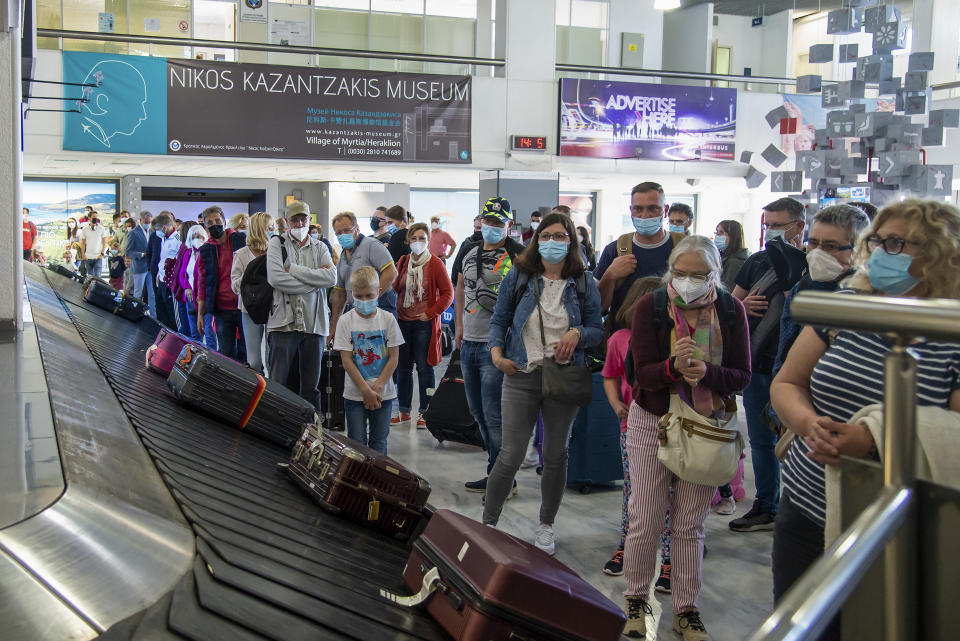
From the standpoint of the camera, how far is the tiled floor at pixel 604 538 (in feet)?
11.1

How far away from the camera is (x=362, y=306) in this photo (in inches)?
187

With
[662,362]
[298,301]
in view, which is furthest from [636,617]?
[298,301]

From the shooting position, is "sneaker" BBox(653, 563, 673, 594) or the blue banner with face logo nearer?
"sneaker" BBox(653, 563, 673, 594)

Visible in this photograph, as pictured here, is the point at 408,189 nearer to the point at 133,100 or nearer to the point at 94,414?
the point at 133,100

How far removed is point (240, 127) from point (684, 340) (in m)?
11.6

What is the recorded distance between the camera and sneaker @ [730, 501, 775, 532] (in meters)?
4.38

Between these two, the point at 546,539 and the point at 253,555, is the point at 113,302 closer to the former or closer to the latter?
the point at 546,539

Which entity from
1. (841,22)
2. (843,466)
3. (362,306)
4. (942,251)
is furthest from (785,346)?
(841,22)

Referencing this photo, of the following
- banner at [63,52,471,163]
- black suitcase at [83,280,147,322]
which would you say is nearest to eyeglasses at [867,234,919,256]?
black suitcase at [83,280,147,322]

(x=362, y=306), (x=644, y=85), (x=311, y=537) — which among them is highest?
(x=644, y=85)

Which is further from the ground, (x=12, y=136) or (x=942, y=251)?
(x=12, y=136)

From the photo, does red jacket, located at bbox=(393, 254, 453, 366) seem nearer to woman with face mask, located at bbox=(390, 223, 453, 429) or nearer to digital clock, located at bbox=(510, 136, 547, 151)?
woman with face mask, located at bbox=(390, 223, 453, 429)

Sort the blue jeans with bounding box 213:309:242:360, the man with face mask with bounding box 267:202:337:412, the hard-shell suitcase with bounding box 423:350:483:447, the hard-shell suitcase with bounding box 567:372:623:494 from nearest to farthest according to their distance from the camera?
the hard-shell suitcase with bounding box 567:372:623:494, the man with face mask with bounding box 267:202:337:412, the hard-shell suitcase with bounding box 423:350:483:447, the blue jeans with bounding box 213:309:242:360

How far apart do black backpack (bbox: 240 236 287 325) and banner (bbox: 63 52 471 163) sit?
748cm
